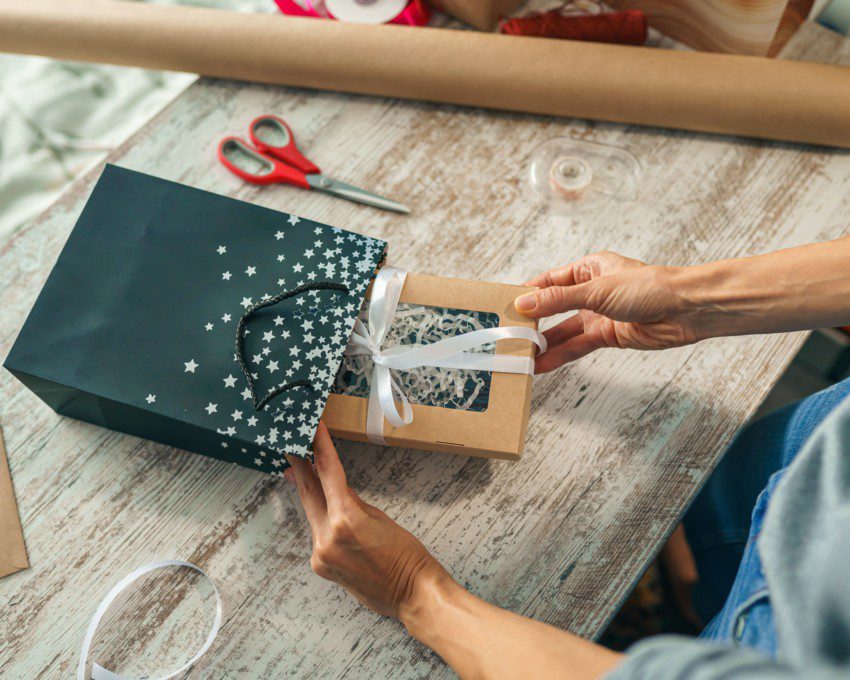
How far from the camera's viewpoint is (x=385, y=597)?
0.71m

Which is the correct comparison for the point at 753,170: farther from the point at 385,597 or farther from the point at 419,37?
the point at 385,597

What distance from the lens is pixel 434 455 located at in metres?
0.84

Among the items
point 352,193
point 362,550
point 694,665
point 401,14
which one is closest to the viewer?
point 694,665

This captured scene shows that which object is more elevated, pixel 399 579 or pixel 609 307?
pixel 609 307

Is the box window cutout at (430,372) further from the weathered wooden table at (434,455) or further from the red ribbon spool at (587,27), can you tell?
the red ribbon spool at (587,27)

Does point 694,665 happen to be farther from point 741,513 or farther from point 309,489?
point 741,513

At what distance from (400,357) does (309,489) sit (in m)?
0.18

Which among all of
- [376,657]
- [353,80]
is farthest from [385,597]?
[353,80]

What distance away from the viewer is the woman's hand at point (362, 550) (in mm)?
699

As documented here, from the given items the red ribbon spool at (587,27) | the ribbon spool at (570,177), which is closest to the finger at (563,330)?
the ribbon spool at (570,177)

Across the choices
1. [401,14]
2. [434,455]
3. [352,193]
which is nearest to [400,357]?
[434,455]

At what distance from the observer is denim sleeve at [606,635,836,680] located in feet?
1.25

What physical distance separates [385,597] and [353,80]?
0.74m

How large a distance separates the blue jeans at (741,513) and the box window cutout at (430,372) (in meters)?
0.31
